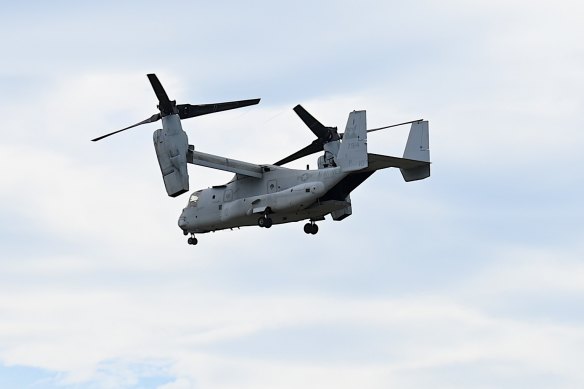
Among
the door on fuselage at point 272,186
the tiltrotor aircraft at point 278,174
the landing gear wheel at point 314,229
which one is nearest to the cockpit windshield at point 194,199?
the tiltrotor aircraft at point 278,174

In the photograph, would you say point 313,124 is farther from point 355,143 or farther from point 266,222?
point 355,143

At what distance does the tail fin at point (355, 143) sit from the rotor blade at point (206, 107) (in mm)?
5470

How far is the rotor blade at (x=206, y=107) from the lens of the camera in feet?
254

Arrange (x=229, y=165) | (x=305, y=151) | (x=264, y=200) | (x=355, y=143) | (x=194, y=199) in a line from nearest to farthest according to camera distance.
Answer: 1. (x=355, y=143)
2. (x=264, y=200)
3. (x=229, y=165)
4. (x=194, y=199)
5. (x=305, y=151)

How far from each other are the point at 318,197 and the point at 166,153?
781cm

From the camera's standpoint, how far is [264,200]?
260 ft

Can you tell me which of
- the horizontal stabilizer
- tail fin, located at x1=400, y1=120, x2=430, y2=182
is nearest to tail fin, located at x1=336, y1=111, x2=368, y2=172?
the horizontal stabilizer

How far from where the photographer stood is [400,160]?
76.2m

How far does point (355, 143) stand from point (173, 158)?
9202 mm

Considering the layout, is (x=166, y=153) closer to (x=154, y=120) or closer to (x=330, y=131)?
(x=154, y=120)

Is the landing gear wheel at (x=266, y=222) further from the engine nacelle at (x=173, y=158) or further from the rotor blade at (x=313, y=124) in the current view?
the rotor blade at (x=313, y=124)

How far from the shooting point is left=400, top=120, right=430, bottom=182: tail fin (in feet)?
255

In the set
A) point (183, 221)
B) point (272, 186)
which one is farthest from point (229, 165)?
point (183, 221)

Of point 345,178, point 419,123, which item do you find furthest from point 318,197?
point 419,123
